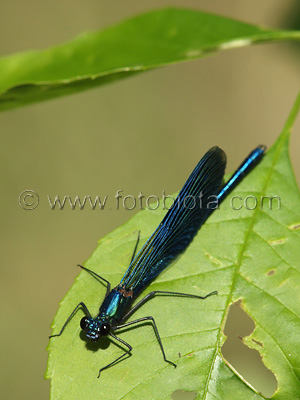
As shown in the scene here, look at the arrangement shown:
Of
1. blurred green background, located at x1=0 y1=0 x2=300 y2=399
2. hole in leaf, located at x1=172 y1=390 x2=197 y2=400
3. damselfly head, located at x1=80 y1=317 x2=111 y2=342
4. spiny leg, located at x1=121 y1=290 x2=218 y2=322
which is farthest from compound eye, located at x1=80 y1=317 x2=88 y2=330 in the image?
blurred green background, located at x1=0 y1=0 x2=300 y2=399

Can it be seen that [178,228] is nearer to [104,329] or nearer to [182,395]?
[104,329]

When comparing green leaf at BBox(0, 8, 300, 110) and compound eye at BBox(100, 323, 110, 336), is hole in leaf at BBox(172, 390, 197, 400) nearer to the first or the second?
compound eye at BBox(100, 323, 110, 336)

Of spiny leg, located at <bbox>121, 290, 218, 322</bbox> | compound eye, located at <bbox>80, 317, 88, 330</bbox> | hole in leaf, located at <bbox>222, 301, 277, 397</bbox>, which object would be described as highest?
spiny leg, located at <bbox>121, 290, 218, 322</bbox>

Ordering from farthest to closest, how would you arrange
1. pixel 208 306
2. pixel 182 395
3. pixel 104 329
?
pixel 104 329 → pixel 208 306 → pixel 182 395

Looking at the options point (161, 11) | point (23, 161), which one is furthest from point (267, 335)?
point (23, 161)

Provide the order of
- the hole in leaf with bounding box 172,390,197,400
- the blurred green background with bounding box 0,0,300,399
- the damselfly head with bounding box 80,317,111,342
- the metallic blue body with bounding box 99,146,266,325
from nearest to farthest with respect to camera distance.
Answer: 1. the hole in leaf with bounding box 172,390,197,400
2. the damselfly head with bounding box 80,317,111,342
3. the metallic blue body with bounding box 99,146,266,325
4. the blurred green background with bounding box 0,0,300,399

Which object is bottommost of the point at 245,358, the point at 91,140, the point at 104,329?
the point at 245,358

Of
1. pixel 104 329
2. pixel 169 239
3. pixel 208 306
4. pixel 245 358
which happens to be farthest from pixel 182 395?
pixel 245 358
